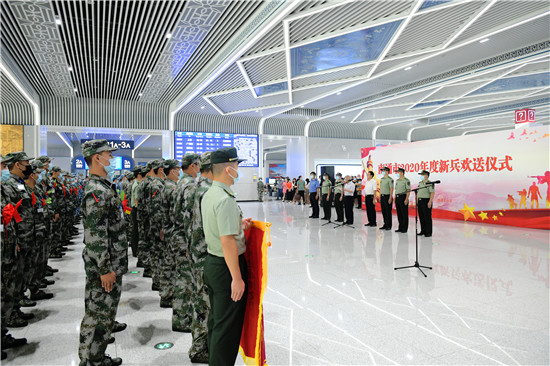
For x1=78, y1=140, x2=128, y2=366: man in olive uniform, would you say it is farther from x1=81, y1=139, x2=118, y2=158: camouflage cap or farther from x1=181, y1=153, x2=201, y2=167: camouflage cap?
x1=181, y1=153, x2=201, y2=167: camouflage cap

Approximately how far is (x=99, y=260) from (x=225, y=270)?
90 centimetres

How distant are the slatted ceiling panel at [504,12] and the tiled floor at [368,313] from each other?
4.92 meters

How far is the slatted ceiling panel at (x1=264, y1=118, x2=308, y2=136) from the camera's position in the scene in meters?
19.0

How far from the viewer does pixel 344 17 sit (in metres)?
7.22

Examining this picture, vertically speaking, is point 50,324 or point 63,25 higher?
point 63,25

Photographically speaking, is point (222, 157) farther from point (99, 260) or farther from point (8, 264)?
point (8, 264)

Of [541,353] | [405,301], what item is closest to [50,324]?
[405,301]

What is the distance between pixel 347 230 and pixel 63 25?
26.3 feet

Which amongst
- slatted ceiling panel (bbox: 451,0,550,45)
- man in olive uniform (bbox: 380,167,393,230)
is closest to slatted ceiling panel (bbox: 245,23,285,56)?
man in olive uniform (bbox: 380,167,393,230)

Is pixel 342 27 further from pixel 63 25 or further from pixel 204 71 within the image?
pixel 63 25

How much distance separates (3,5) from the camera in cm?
613

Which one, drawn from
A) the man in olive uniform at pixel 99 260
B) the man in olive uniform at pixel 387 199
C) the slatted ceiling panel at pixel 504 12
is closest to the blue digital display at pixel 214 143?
the man in olive uniform at pixel 387 199

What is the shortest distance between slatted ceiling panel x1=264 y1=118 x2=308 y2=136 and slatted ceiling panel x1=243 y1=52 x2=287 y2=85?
23.6 ft

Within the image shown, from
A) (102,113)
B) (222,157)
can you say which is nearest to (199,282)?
(222,157)
